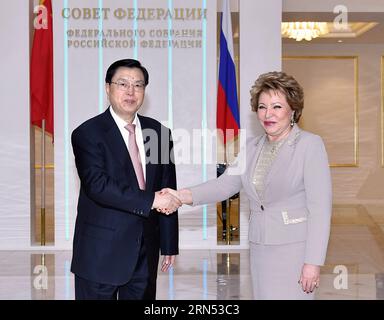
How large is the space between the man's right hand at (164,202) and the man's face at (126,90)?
1.36ft

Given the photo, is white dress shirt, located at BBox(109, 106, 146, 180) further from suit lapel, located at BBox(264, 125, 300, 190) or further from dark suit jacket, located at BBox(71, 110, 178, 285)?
suit lapel, located at BBox(264, 125, 300, 190)

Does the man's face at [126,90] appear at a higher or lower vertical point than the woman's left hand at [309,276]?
higher

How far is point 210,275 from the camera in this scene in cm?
634

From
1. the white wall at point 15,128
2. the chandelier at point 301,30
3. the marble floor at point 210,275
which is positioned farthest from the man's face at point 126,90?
the chandelier at point 301,30

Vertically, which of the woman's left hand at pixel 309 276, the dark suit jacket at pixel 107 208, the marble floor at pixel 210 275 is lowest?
the marble floor at pixel 210 275

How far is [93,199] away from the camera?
300 cm

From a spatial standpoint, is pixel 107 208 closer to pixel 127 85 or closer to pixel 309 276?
pixel 127 85

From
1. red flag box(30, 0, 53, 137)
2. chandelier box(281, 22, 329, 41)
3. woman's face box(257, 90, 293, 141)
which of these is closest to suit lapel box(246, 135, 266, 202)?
woman's face box(257, 90, 293, 141)

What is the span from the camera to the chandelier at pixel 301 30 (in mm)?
12197

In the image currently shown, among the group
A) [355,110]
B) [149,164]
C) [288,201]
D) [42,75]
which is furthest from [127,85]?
[355,110]

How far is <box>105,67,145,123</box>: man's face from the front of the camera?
10.1ft

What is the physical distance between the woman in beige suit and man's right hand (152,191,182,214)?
0.41 meters

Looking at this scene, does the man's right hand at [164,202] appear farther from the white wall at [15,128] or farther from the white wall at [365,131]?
the white wall at [365,131]

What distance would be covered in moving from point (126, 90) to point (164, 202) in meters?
0.56
